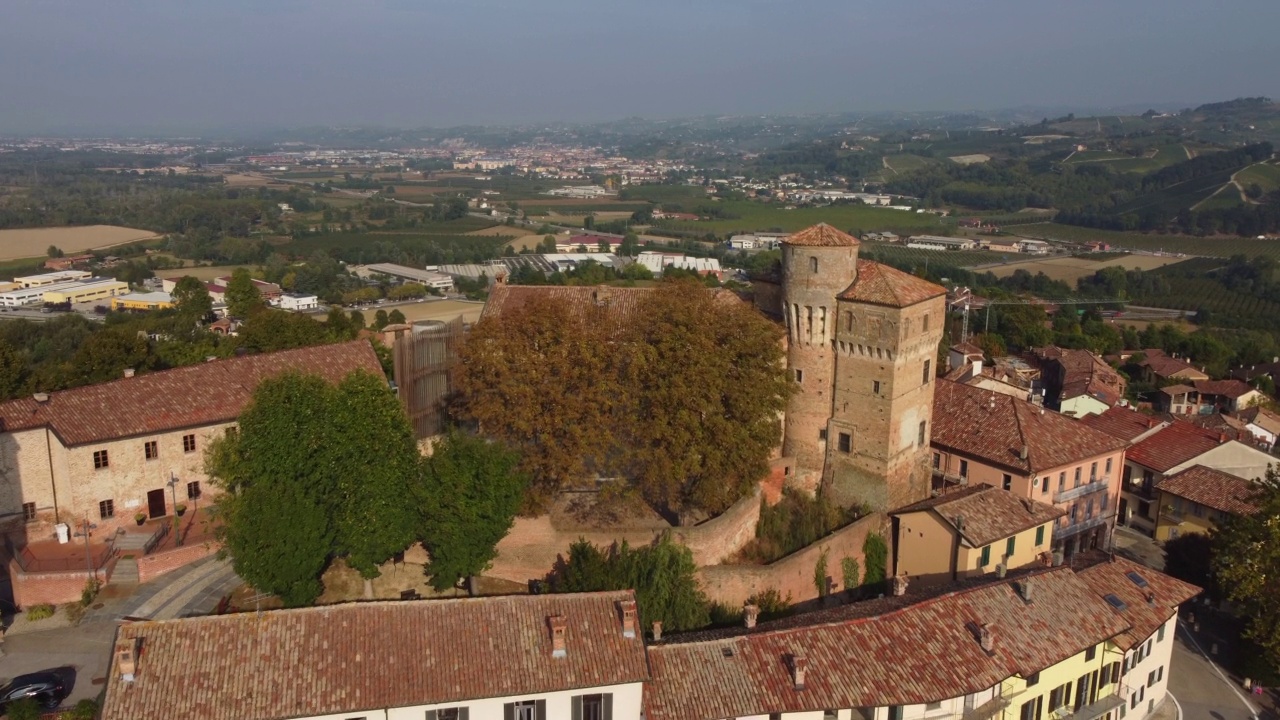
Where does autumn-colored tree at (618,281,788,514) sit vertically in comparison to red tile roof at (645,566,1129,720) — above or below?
above

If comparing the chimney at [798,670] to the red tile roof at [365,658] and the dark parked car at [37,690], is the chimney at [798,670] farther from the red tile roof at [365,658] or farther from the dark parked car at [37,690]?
the dark parked car at [37,690]

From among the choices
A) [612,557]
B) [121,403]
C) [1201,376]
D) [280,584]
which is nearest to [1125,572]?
[612,557]

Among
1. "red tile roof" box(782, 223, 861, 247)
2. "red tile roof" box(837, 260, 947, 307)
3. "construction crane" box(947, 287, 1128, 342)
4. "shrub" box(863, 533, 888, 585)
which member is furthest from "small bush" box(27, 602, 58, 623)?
"construction crane" box(947, 287, 1128, 342)

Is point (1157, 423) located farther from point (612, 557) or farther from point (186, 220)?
point (186, 220)

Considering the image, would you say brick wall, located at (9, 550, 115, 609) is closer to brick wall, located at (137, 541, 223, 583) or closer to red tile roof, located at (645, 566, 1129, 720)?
brick wall, located at (137, 541, 223, 583)

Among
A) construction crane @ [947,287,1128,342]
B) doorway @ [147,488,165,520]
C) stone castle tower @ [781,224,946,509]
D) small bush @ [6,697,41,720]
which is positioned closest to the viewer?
small bush @ [6,697,41,720]

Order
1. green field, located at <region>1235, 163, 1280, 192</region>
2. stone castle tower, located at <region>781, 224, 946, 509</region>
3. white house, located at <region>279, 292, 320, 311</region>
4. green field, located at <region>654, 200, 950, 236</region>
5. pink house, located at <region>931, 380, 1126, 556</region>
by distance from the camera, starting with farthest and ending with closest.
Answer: green field, located at <region>654, 200, 950, 236</region> → green field, located at <region>1235, 163, 1280, 192</region> → white house, located at <region>279, 292, 320, 311</region> → pink house, located at <region>931, 380, 1126, 556</region> → stone castle tower, located at <region>781, 224, 946, 509</region>

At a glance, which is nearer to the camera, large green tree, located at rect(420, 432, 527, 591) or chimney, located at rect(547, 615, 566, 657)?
chimney, located at rect(547, 615, 566, 657)
